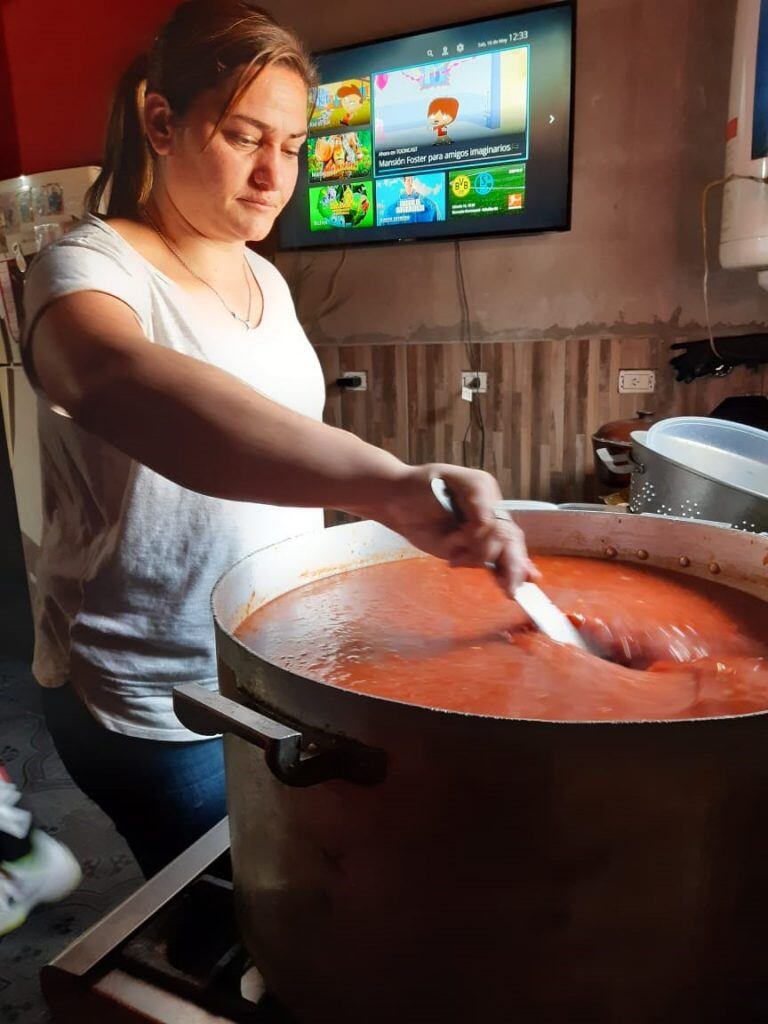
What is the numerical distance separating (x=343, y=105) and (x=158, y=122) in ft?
7.46

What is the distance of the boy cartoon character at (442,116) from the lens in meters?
2.76

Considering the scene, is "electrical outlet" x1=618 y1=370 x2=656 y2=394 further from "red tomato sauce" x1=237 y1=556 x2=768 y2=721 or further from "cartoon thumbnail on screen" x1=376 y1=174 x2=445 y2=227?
"red tomato sauce" x1=237 y1=556 x2=768 y2=721

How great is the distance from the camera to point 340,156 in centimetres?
299

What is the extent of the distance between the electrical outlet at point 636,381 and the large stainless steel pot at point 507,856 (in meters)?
2.48

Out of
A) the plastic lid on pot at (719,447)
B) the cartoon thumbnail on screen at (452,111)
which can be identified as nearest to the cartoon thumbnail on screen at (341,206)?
the cartoon thumbnail on screen at (452,111)

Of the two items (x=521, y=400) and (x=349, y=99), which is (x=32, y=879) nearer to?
(x=521, y=400)

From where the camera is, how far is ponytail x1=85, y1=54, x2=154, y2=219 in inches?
38.2

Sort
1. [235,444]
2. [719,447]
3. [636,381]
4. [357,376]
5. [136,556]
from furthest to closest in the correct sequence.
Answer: [357,376], [636,381], [719,447], [136,556], [235,444]

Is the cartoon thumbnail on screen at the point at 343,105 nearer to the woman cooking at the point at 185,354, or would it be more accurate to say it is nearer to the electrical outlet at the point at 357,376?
the electrical outlet at the point at 357,376

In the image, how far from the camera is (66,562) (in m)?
0.96

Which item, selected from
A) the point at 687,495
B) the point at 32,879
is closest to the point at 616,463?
the point at 687,495

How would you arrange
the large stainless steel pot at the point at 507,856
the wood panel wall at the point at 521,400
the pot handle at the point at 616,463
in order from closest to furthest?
the large stainless steel pot at the point at 507,856
the pot handle at the point at 616,463
the wood panel wall at the point at 521,400

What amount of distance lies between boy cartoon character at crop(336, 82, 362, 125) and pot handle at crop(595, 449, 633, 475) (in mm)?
1717

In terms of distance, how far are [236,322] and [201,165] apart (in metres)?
0.19
